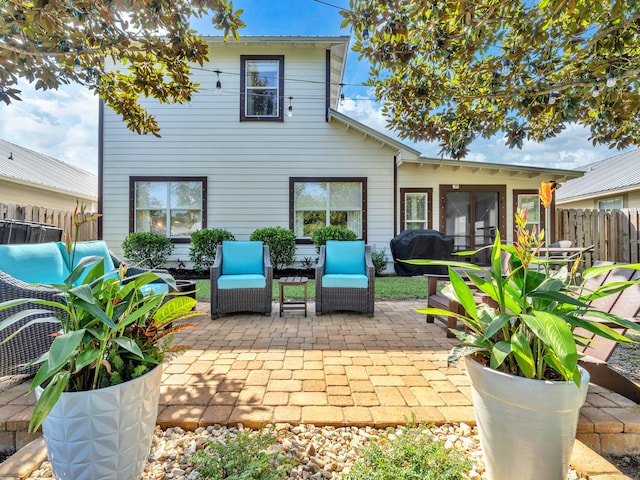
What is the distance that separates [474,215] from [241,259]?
24.1ft

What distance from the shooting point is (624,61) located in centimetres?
279

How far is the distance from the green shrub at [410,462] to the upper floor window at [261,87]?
26.0ft

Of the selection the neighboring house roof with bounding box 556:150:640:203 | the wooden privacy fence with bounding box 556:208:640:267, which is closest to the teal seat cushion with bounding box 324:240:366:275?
the wooden privacy fence with bounding box 556:208:640:267

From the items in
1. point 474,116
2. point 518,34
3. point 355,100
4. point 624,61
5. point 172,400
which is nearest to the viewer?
point 172,400

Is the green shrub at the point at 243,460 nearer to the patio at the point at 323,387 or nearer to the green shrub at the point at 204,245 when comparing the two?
the patio at the point at 323,387

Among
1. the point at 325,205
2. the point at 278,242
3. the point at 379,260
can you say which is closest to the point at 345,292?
the point at 278,242

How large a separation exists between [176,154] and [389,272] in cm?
650

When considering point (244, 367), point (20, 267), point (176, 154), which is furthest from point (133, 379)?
point (176, 154)

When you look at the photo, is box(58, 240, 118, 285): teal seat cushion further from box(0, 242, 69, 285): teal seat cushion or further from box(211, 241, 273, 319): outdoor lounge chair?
box(211, 241, 273, 319): outdoor lounge chair

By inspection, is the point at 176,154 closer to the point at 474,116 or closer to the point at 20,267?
the point at 20,267

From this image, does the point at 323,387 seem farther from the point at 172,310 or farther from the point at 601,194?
the point at 601,194

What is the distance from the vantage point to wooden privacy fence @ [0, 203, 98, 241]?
557 cm

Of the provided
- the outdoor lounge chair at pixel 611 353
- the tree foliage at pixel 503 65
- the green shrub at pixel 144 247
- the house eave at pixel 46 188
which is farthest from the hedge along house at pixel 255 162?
the outdoor lounge chair at pixel 611 353

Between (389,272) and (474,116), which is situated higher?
(474,116)
